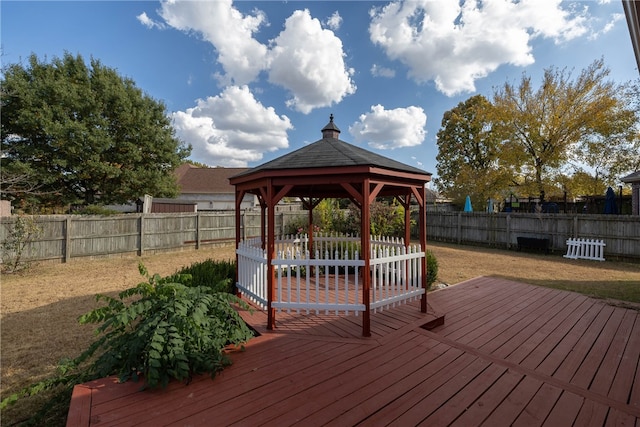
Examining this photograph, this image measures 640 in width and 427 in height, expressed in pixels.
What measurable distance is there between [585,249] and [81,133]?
22.7 m

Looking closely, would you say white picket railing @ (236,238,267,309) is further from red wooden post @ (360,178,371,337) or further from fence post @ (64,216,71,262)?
fence post @ (64,216,71,262)

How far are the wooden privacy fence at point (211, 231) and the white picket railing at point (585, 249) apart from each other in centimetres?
31

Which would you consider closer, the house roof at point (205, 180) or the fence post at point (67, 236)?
the fence post at point (67, 236)

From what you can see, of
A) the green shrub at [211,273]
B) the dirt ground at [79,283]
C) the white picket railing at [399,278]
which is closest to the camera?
the dirt ground at [79,283]

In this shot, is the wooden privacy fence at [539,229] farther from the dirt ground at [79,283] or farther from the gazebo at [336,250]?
the gazebo at [336,250]

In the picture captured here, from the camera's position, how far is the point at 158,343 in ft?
8.03

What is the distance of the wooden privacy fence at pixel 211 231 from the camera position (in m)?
9.38

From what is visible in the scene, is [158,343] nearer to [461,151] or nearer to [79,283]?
[79,283]

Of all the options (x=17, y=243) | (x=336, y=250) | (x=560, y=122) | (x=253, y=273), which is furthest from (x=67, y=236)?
(x=560, y=122)

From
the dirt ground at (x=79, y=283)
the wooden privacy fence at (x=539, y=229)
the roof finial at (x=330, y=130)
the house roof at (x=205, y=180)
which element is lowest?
the dirt ground at (x=79, y=283)

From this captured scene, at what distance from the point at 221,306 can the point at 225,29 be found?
7.83 meters

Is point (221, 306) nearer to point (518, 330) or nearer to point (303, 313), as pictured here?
point (303, 313)

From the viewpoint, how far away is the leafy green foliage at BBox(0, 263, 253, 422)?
2.50 metres

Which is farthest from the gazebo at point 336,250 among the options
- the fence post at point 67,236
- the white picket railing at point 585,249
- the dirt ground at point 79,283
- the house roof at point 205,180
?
the house roof at point 205,180
